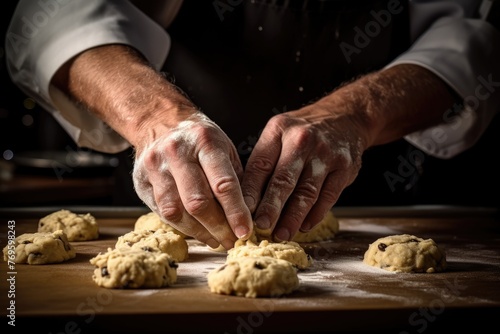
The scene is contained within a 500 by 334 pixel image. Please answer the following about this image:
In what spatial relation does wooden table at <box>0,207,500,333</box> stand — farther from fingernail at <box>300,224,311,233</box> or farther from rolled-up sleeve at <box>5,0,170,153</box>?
rolled-up sleeve at <box>5,0,170,153</box>

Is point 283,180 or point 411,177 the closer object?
point 283,180

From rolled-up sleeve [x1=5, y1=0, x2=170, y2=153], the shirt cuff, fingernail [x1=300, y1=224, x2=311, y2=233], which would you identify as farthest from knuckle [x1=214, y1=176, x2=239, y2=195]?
the shirt cuff

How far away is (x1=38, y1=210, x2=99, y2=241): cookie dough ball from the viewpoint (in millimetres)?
2254

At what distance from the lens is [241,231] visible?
183 centimetres

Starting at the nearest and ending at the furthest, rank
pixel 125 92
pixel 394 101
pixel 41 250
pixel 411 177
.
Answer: pixel 41 250
pixel 125 92
pixel 394 101
pixel 411 177

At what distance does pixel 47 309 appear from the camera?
142cm

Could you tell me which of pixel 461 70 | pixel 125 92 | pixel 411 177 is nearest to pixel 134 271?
pixel 125 92

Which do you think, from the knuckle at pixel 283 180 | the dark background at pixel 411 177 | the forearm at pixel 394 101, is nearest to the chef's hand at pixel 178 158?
the knuckle at pixel 283 180

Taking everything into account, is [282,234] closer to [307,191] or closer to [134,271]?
→ [307,191]

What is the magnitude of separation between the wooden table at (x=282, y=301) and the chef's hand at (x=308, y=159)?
186 millimetres

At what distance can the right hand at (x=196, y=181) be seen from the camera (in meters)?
1.81

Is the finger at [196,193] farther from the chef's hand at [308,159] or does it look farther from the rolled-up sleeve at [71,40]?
the rolled-up sleeve at [71,40]

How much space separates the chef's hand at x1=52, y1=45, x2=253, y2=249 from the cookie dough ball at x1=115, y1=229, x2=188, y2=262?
5 cm

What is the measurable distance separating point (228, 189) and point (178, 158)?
0.57ft
